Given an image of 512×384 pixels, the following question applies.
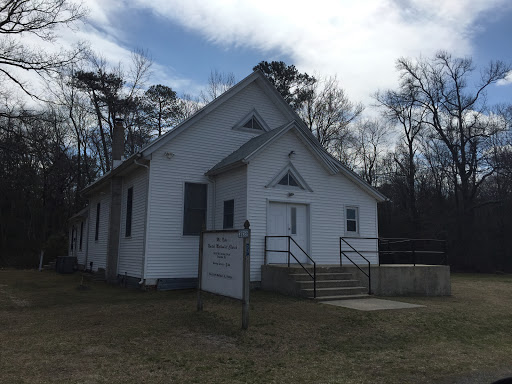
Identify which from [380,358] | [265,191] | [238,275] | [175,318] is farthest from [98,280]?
[380,358]

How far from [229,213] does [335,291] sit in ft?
14.8

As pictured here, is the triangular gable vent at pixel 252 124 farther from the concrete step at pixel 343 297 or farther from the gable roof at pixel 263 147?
the concrete step at pixel 343 297

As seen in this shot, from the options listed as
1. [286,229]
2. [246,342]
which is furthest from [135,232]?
[246,342]

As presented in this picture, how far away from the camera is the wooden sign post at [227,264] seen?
7.95 meters

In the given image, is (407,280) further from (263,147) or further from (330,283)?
(263,147)

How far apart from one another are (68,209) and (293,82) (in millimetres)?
24124

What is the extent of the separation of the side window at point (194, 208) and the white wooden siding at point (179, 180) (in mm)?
179

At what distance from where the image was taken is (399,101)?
38031 millimetres

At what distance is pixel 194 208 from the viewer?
14539mm

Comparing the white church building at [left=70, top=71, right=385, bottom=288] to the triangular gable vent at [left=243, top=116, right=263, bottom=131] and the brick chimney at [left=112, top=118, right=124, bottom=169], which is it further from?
the brick chimney at [left=112, top=118, right=124, bottom=169]

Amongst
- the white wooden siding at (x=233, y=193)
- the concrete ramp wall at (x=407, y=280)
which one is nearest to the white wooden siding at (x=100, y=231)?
the white wooden siding at (x=233, y=193)

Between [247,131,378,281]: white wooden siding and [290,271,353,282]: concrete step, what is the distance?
1.78 meters

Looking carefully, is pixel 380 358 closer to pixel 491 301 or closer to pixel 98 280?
pixel 491 301

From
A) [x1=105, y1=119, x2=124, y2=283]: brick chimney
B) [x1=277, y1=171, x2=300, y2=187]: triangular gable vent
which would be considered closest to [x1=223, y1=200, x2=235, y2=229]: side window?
[x1=277, y1=171, x2=300, y2=187]: triangular gable vent
